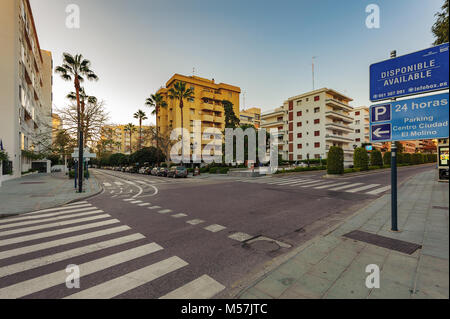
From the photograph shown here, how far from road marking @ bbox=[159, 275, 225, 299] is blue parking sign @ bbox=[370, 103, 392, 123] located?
4.90m

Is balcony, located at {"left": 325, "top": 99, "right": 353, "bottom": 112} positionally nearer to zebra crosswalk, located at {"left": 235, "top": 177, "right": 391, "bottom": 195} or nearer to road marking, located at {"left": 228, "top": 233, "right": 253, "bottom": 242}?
zebra crosswalk, located at {"left": 235, "top": 177, "right": 391, "bottom": 195}

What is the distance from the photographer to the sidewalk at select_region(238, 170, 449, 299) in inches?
91.7

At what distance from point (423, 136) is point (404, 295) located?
2.90m

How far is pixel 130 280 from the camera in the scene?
3.03 m

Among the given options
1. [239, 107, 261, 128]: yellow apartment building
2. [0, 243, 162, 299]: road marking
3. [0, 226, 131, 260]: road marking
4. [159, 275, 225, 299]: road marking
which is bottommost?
[0, 226, 131, 260]: road marking

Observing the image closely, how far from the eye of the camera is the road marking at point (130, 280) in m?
2.70

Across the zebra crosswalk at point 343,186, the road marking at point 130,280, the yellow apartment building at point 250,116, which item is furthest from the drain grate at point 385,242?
the yellow apartment building at point 250,116

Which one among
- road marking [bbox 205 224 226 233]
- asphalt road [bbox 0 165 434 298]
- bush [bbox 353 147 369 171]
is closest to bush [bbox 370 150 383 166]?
bush [bbox 353 147 369 171]

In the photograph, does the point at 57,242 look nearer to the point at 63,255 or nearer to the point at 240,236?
the point at 63,255

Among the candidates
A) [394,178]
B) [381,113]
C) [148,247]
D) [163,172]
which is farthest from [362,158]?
[148,247]

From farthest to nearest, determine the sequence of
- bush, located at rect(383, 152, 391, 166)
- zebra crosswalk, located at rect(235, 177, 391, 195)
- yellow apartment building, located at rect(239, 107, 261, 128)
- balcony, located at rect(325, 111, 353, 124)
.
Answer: yellow apartment building, located at rect(239, 107, 261, 128) → balcony, located at rect(325, 111, 353, 124) → bush, located at rect(383, 152, 391, 166) → zebra crosswalk, located at rect(235, 177, 391, 195)

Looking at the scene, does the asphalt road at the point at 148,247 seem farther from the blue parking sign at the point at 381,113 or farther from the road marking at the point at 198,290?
the blue parking sign at the point at 381,113
